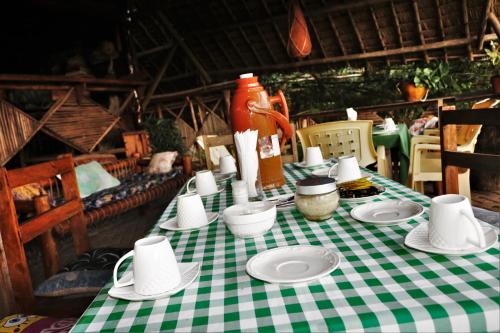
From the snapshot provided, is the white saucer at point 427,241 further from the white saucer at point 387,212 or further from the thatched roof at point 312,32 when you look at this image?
the thatched roof at point 312,32

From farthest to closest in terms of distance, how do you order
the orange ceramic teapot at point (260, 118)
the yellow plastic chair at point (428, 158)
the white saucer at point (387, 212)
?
the yellow plastic chair at point (428, 158) → the orange ceramic teapot at point (260, 118) → the white saucer at point (387, 212)

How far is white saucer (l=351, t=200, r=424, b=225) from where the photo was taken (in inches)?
42.2

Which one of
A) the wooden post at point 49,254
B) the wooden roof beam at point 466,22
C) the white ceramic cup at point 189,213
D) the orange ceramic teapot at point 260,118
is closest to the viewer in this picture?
the white ceramic cup at point 189,213

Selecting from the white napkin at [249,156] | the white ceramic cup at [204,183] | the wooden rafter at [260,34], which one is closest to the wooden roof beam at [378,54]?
the wooden rafter at [260,34]

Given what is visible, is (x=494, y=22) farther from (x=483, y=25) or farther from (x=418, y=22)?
(x=418, y=22)

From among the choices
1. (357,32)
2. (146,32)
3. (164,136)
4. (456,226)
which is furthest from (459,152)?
→ (146,32)

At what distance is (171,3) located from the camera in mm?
8414

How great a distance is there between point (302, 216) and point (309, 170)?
2.69 ft

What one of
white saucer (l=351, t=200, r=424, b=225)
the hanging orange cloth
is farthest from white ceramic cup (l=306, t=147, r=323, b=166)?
the hanging orange cloth

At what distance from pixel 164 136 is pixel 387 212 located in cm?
668

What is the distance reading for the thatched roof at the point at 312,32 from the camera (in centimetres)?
754

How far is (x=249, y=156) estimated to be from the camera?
5.07 ft

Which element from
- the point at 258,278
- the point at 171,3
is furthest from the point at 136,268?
the point at 171,3

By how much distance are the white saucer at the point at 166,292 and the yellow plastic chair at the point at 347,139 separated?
84.7 inches
